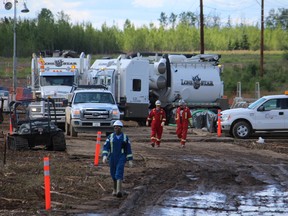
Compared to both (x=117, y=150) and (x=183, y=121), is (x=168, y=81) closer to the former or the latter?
(x=183, y=121)

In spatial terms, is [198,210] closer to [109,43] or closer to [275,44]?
[109,43]

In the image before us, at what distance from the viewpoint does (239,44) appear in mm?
136375

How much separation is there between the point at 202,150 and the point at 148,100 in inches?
626

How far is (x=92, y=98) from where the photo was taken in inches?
1293

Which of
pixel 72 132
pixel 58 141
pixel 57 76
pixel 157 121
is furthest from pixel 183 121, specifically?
pixel 57 76

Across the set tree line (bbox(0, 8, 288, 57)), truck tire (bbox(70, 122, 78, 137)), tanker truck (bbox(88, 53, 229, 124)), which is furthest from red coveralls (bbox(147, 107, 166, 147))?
tree line (bbox(0, 8, 288, 57))

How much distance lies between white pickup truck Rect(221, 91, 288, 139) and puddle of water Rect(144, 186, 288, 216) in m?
15.2

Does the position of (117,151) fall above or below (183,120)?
below

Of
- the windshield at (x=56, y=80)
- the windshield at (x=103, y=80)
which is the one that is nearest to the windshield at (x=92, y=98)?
the windshield at (x=56, y=80)

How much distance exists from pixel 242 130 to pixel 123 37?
310 ft

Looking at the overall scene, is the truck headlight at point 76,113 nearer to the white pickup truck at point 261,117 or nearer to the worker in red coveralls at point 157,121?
the worker in red coveralls at point 157,121

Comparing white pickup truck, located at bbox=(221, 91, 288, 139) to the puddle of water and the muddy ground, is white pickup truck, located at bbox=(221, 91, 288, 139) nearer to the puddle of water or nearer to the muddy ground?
the muddy ground

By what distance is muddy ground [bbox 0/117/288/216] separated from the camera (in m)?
14.0

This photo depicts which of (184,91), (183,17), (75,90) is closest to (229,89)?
(184,91)
